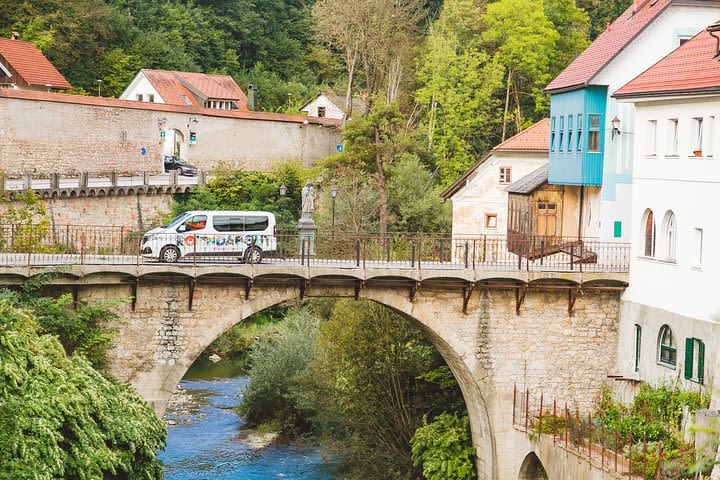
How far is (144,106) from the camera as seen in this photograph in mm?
51750

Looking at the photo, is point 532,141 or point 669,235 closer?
point 669,235

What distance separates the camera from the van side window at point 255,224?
29906mm

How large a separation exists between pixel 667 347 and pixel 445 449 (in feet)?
22.1

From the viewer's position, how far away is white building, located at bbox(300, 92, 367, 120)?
66375 mm

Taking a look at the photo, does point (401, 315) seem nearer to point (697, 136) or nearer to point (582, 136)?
point (582, 136)

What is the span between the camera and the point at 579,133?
102ft

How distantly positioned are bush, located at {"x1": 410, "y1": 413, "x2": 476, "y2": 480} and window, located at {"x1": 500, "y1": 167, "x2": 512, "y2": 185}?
13.5m

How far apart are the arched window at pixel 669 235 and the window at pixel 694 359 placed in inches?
80.6

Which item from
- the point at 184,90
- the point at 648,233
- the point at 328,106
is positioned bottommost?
the point at 648,233

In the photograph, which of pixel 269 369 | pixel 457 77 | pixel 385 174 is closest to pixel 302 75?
pixel 457 77

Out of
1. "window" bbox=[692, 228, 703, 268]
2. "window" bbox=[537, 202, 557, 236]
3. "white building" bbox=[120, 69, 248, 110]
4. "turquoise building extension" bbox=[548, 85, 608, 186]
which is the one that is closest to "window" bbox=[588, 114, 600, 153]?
"turquoise building extension" bbox=[548, 85, 608, 186]

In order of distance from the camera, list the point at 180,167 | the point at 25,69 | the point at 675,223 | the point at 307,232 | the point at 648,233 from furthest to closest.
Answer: the point at 25,69, the point at 180,167, the point at 307,232, the point at 648,233, the point at 675,223

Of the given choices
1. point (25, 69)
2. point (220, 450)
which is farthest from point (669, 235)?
point (25, 69)

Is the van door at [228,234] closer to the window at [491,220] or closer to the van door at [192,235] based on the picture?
the van door at [192,235]
